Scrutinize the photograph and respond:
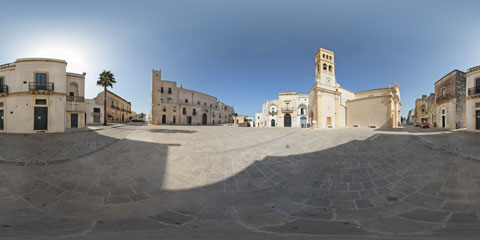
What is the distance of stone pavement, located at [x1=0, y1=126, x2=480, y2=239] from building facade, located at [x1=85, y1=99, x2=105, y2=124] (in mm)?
33316

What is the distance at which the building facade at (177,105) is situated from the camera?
31.4 m

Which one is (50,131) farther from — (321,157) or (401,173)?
(401,173)

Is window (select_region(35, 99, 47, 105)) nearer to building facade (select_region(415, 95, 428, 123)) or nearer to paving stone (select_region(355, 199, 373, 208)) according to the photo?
paving stone (select_region(355, 199, 373, 208))

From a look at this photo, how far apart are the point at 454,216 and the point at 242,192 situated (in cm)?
361

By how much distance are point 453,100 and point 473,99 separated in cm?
508

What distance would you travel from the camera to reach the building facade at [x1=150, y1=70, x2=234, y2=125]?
31.4 meters

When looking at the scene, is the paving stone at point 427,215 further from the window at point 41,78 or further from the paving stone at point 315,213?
the window at point 41,78

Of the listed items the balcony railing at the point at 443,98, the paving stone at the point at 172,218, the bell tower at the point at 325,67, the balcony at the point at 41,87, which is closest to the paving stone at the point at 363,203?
the paving stone at the point at 172,218

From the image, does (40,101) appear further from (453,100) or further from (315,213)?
(453,100)

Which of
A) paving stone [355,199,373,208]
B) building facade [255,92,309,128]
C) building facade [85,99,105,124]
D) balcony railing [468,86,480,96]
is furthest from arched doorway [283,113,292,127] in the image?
building facade [85,99,105,124]

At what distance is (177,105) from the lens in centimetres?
3538

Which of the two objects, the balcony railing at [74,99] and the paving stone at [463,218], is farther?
the balcony railing at [74,99]

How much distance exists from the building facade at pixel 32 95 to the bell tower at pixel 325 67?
27181mm

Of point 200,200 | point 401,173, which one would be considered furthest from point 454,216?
point 200,200
